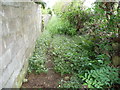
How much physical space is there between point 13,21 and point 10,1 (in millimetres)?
286

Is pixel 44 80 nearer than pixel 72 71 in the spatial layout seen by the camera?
Yes

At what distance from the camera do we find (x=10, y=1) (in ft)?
5.41

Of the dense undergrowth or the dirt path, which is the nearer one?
the dense undergrowth

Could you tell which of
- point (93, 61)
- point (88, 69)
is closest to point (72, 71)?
point (88, 69)

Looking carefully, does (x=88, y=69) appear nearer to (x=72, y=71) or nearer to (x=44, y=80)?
(x=72, y=71)

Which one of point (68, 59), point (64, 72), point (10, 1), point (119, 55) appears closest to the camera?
point (10, 1)

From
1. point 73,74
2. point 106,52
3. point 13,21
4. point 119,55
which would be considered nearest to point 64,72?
point 73,74

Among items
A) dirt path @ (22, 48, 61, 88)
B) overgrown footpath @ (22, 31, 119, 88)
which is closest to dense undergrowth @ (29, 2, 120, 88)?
overgrown footpath @ (22, 31, 119, 88)

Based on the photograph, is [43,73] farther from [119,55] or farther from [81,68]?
[119,55]

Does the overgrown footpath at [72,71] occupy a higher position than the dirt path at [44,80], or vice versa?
the overgrown footpath at [72,71]

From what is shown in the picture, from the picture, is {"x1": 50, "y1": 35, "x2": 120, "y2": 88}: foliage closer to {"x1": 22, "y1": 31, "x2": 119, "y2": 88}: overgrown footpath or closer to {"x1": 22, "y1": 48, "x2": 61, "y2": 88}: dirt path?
{"x1": 22, "y1": 31, "x2": 119, "y2": 88}: overgrown footpath

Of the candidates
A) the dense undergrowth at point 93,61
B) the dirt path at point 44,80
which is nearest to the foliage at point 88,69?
the dense undergrowth at point 93,61

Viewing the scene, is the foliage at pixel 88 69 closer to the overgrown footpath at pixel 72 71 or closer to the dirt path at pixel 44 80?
the overgrown footpath at pixel 72 71

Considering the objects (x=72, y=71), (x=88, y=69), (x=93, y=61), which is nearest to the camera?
(x=93, y=61)
